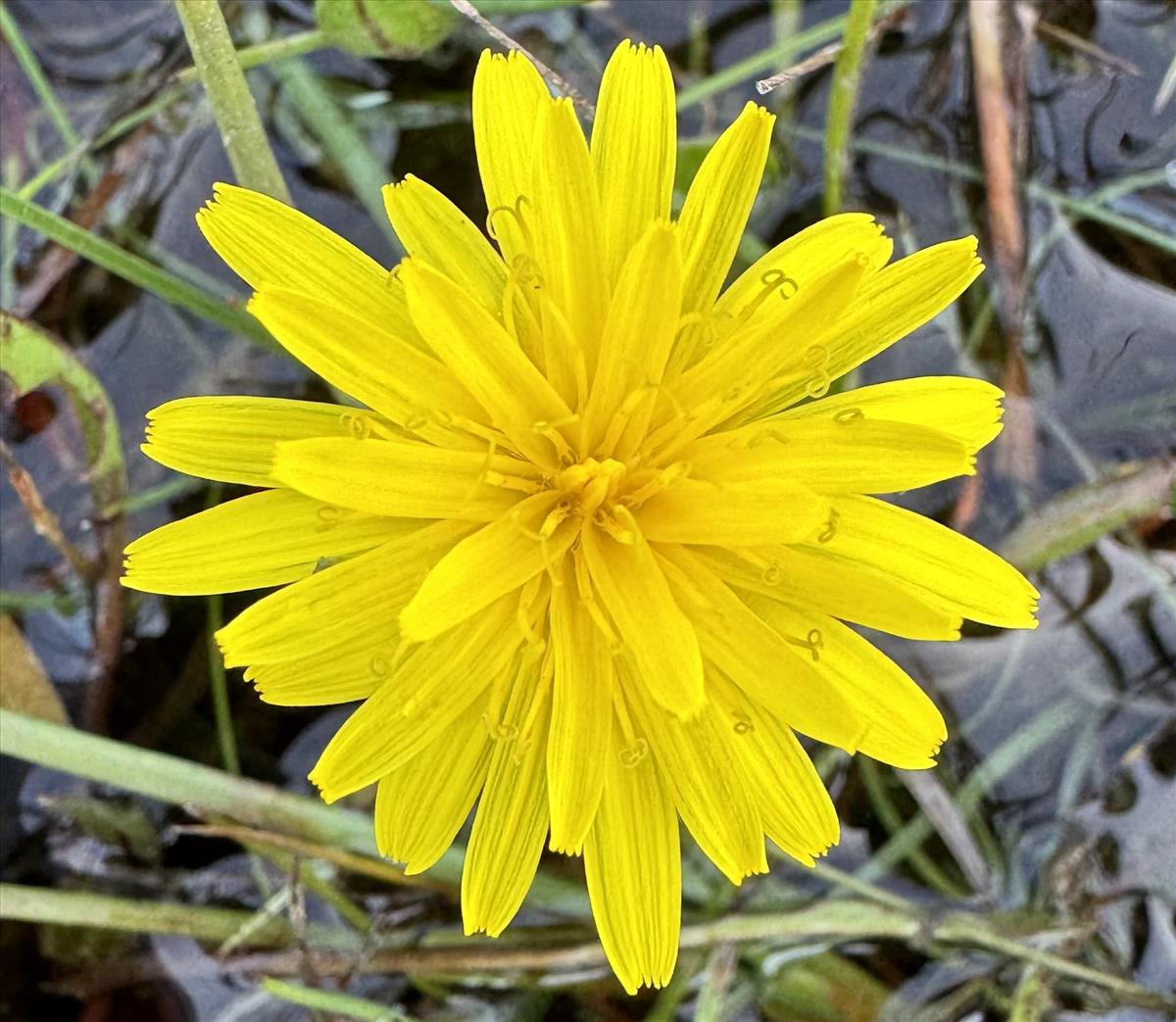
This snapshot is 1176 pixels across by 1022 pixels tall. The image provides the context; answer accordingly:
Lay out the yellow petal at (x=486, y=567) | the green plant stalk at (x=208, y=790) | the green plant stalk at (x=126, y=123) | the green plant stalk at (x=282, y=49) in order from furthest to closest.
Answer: the green plant stalk at (x=126, y=123), the green plant stalk at (x=282, y=49), the green plant stalk at (x=208, y=790), the yellow petal at (x=486, y=567)

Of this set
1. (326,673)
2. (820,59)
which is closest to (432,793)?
(326,673)

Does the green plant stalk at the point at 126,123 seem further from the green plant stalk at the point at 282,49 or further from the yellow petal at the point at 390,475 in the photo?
the yellow petal at the point at 390,475

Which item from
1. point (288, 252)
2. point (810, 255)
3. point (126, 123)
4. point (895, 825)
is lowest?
point (895, 825)

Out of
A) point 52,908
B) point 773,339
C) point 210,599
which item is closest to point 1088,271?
point 773,339

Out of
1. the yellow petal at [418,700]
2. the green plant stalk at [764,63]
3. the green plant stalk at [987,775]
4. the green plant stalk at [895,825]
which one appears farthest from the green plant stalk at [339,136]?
the green plant stalk at [987,775]

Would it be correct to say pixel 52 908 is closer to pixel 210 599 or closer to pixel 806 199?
pixel 210 599

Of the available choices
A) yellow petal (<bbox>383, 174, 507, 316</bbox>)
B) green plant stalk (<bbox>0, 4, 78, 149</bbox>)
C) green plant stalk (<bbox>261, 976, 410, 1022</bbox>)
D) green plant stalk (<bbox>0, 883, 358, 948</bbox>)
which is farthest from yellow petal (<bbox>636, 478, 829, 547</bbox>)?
green plant stalk (<bbox>0, 4, 78, 149</bbox>)

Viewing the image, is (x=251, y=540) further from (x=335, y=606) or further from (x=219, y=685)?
(x=219, y=685)
